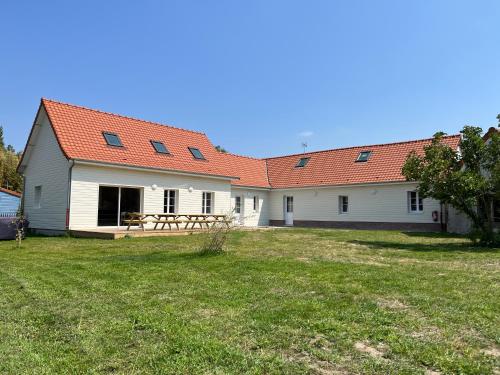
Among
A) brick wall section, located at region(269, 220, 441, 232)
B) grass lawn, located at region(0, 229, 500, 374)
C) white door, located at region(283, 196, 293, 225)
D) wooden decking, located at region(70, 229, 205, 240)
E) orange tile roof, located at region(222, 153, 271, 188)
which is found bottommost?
grass lawn, located at region(0, 229, 500, 374)

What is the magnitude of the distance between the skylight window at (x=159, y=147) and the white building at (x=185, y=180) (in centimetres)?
7

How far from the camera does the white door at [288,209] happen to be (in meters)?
27.4

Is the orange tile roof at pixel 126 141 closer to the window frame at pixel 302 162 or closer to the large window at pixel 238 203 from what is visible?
the large window at pixel 238 203

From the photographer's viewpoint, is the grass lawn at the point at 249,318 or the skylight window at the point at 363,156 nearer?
the grass lawn at the point at 249,318

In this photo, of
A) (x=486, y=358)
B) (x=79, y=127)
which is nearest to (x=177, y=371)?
(x=486, y=358)

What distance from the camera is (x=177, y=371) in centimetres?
323

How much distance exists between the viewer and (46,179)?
18562 millimetres

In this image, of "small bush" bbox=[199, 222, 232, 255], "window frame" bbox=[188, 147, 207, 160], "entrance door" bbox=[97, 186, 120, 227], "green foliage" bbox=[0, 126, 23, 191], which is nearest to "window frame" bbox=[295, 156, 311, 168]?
"window frame" bbox=[188, 147, 207, 160]

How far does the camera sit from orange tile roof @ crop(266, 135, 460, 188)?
23.5 m

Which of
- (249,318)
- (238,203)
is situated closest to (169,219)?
(238,203)

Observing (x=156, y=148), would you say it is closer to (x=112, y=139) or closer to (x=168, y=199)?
(x=112, y=139)

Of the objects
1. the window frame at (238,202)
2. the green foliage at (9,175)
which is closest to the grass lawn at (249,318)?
the window frame at (238,202)

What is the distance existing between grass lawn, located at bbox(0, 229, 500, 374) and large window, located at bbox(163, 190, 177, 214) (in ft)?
37.7

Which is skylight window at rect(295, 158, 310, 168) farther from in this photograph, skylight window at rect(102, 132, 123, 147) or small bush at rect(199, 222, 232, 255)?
small bush at rect(199, 222, 232, 255)
